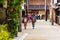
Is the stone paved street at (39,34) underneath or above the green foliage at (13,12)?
underneath

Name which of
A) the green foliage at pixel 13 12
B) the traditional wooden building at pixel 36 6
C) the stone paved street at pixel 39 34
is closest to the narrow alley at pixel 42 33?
the stone paved street at pixel 39 34

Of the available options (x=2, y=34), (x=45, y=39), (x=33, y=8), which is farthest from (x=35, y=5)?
(x=2, y=34)

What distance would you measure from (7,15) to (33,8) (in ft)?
220

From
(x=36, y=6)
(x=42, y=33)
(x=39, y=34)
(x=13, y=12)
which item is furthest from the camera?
(x=36, y=6)

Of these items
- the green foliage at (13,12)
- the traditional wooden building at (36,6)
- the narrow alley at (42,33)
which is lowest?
the traditional wooden building at (36,6)

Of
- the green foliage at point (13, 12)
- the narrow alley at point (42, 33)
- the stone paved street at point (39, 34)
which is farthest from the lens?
the narrow alley at point (42, 33)

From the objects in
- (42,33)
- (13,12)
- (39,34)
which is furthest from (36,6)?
(13,12)

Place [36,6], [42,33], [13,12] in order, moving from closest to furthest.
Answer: [13,12] → [42,33] → [36,6]

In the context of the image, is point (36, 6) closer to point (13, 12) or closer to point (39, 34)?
point (39, 34)

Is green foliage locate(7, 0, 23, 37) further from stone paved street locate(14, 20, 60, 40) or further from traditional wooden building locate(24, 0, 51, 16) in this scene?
traditional wooden building locate(24, 0, 51, 16)

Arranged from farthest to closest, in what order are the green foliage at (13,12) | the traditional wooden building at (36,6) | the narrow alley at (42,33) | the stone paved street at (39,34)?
1. the traditional wooden building at (36,6)
2. the narrow alley at (42,33)
3. the stone paved street at (39,34)
4. the green foliage at (13,12)

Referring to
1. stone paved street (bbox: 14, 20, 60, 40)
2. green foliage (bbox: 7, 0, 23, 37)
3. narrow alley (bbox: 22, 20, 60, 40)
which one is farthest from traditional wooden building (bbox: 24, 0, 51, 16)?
green foliage (bbox: 7, 0, 23, 37)

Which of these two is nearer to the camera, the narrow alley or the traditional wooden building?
the narrow alley

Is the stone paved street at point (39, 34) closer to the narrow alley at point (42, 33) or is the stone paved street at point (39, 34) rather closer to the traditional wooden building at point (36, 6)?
the narrow alley at point (42, 33)
